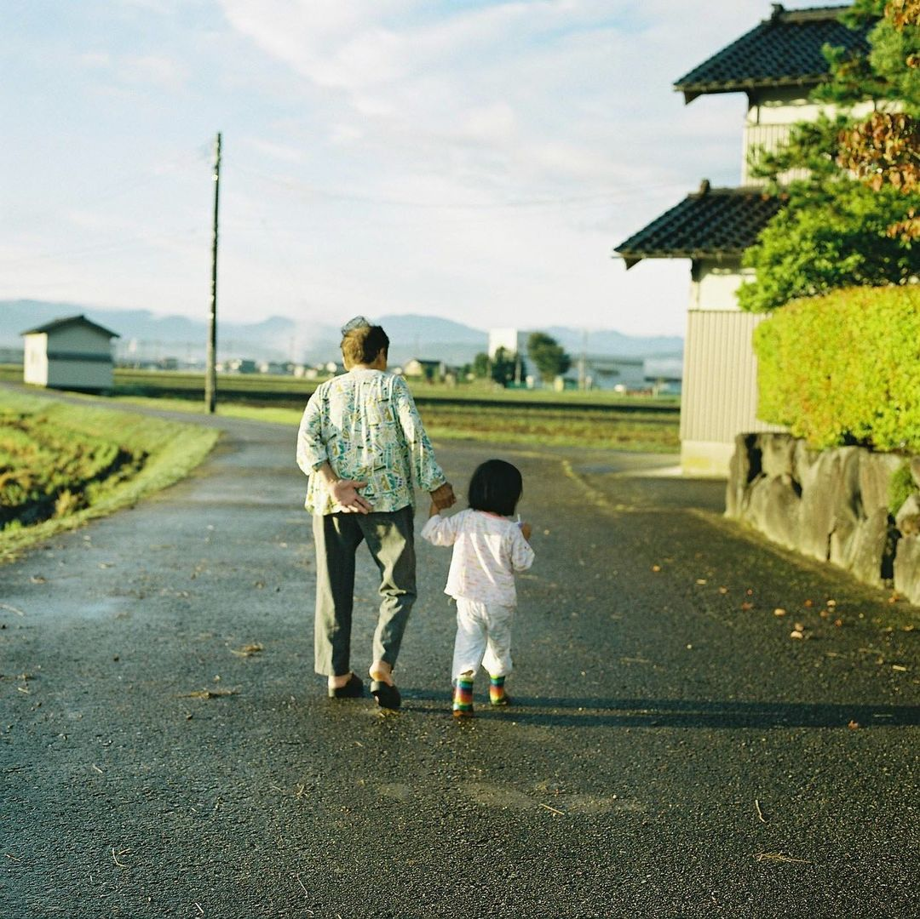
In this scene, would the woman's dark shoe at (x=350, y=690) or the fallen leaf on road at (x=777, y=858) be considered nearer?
the fallen leaf on road at (x=777, y=858)

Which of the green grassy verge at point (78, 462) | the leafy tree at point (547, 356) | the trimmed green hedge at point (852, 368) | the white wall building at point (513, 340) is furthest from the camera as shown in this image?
the white wall building at point (513, 340)

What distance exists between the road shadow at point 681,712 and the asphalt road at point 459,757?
2 centimetres

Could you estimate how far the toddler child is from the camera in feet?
18.4

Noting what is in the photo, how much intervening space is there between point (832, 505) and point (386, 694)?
20.6 feet

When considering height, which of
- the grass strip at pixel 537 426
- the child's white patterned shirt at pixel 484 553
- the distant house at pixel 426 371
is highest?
the distant house at pixel 426 371

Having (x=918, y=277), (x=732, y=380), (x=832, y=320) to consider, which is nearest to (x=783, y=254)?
(x=918, y=277)

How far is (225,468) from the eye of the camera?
1936 cm

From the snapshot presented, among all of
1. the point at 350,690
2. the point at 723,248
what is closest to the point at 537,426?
the point at 723,248

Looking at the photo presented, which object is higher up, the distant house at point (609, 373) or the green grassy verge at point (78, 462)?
the distant house at point (609, 373)

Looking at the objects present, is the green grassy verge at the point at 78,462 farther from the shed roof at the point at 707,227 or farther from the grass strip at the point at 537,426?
the shed roof at the point at 707,227

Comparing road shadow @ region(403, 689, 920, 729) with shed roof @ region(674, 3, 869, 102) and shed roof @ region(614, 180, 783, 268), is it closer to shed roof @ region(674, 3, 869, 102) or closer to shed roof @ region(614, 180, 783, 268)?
shed roof @ region(614, 180, 783, 268)

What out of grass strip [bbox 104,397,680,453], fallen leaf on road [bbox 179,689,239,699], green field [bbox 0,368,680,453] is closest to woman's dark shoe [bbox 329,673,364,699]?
fallen leaf on road [bbox 179,689,239,699]

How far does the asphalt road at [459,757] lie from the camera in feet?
12.0

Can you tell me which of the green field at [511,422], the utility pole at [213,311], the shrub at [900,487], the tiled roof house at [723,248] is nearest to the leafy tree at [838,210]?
the tiled roof house at [723,248]
